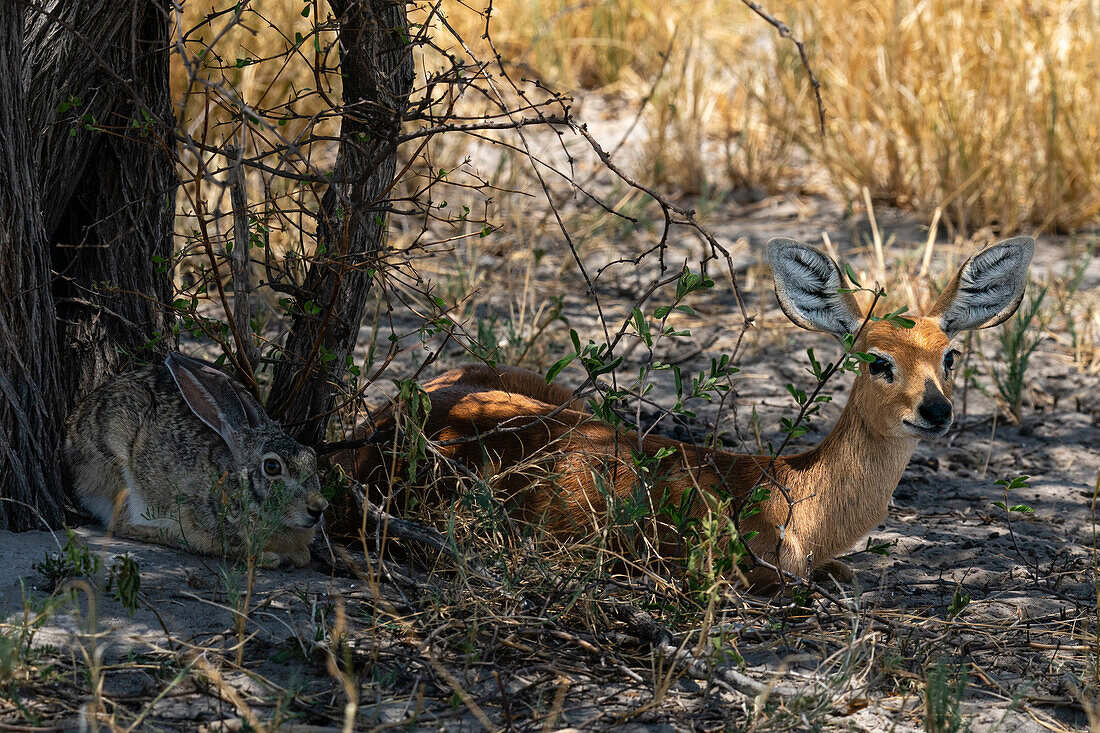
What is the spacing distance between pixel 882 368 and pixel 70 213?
9.22ft

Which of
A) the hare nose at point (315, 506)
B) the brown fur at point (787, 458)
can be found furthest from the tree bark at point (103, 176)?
the brown fur at point (787, 458)

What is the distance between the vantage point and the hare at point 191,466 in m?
3.62

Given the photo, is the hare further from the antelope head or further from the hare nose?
the antelope head

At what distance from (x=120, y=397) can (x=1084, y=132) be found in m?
6.33

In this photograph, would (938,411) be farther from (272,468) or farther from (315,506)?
(272,468)

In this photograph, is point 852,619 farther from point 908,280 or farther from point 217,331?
point 908,280

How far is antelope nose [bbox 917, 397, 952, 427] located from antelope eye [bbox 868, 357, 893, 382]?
0.19 metres

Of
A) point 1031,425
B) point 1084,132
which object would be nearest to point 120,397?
point 1031,425

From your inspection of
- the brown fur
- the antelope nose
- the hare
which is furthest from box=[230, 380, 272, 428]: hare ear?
the antelope nose

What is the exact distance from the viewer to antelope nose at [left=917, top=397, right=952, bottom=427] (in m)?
3.62

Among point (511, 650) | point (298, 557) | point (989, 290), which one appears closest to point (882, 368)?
point (989, 290)

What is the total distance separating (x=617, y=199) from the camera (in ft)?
24.7

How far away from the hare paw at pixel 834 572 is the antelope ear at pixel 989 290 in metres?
0.90

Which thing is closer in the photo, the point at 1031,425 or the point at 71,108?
the point at 71,108
